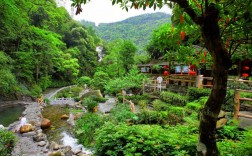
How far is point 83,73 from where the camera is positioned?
38.4m

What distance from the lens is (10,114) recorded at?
484 inches

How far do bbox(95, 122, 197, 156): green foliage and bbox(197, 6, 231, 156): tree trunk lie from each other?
1.26 metres

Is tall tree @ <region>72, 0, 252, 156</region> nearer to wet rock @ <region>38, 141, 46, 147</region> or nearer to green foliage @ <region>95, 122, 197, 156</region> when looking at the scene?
green foliage @ <region>95, 122, 197, 156</region>

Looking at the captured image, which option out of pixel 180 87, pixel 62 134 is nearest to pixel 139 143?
pixel 62 134

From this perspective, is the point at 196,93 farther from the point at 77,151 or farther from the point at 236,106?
the point at 77,151

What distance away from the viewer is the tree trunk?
Result: 65.6 inches

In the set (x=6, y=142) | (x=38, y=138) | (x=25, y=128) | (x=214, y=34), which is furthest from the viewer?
(x=25, y=128)

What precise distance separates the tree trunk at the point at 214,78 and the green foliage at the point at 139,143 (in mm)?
1260

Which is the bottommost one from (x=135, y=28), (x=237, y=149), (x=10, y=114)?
(x=10, y=114)

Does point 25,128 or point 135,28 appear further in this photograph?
point 135,28

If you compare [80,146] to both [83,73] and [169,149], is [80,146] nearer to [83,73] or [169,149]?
[169,149]

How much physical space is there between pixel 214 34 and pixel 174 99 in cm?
1027

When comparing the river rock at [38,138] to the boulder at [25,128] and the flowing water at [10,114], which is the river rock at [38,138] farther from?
the flowing water at [10,114]

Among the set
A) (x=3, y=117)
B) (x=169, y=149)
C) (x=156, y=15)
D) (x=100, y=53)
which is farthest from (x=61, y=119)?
(x=156, y=15)
